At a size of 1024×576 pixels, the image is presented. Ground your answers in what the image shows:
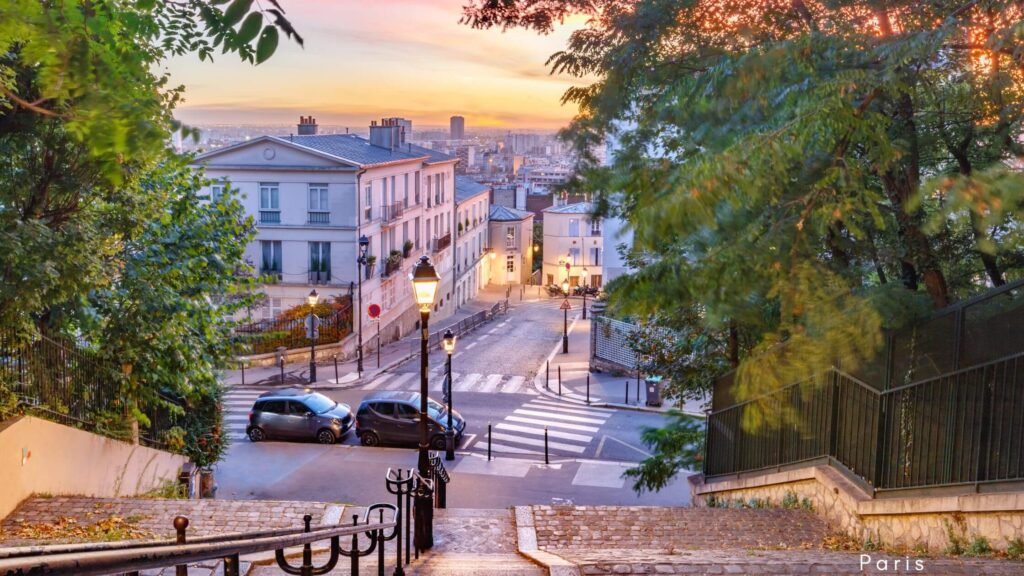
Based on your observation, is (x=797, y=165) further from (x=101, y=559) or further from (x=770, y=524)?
(x=101, y=559)

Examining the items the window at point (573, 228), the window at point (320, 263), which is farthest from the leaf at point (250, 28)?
the window at point (573, 228)

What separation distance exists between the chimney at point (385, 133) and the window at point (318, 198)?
8.57 meters

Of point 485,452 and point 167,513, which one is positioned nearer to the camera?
point 167,513

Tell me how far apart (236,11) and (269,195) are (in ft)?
114

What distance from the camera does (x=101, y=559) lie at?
252cm

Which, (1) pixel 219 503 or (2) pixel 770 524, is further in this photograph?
(1) pixel 219 503

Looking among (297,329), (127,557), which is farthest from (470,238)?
(127,557)

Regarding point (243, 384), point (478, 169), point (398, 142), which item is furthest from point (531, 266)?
point (478, 169)

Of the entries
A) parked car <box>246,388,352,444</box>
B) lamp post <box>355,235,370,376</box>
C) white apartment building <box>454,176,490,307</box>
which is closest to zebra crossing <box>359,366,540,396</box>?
lamp post <box>355,235,370,376</box>

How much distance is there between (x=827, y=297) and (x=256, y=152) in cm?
3303

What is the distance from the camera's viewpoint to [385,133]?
44.4 meters

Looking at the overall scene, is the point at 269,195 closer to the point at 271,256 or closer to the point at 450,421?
the point at 271,256

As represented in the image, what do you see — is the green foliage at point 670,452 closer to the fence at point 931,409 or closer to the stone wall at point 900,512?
the stone wall at point 900,512

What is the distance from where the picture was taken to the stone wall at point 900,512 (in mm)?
6230
